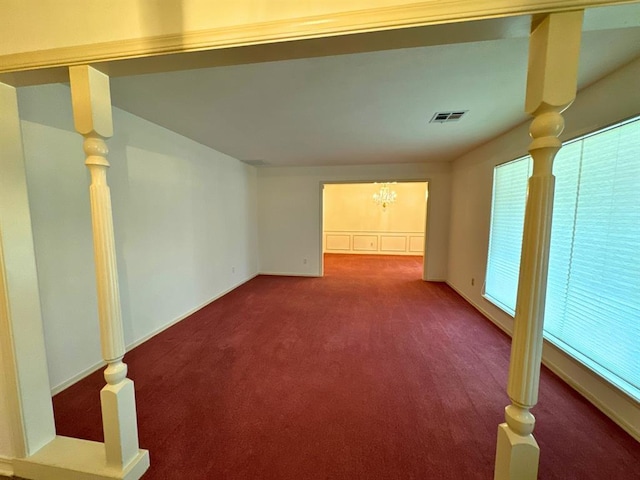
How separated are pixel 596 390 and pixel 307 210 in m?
4.71

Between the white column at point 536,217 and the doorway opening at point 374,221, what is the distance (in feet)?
24.4

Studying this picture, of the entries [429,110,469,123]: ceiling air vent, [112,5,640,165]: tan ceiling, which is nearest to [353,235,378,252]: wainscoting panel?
[112,5,640,165]: tan ceiling

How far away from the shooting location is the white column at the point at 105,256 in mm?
1180

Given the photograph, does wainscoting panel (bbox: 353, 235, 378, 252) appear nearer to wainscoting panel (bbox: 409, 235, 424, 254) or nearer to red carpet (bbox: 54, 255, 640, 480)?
wainscoting panel (bbox: 409, 235, 424, 254)

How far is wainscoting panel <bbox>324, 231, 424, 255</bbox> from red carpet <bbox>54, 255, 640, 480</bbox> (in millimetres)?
5413

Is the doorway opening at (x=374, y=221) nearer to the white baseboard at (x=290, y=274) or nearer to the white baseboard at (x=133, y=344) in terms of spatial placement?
the white baseboard at (x=290, y=274)

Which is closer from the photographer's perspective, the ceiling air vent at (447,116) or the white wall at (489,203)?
the white wall at (489,203)

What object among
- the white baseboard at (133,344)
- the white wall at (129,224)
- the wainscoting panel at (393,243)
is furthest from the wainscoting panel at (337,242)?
the white baseboard at (133,344)

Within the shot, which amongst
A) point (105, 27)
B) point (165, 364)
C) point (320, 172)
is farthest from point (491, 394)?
point (320, 172)

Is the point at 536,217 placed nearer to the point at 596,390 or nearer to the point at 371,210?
the point at 596,390

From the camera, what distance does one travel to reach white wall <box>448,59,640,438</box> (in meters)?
1.74

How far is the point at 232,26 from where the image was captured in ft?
3.31

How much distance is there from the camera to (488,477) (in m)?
1.39

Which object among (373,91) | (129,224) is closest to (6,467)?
(129,224)
